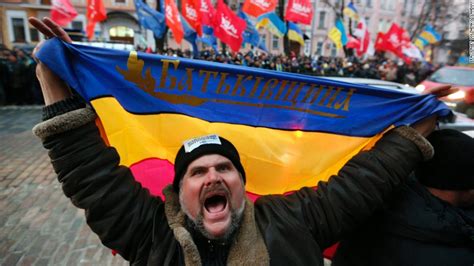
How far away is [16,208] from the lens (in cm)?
460

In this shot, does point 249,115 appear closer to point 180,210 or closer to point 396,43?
point 180,210

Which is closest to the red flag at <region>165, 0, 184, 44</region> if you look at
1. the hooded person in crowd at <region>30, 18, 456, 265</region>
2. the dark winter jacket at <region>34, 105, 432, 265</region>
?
the hooded person in crowd at <region>30, 18, 456, 265</region>

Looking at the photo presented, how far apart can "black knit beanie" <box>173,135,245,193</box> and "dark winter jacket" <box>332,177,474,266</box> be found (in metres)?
0.84

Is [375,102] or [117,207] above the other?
[375,102]

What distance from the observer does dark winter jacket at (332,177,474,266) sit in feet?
5.33

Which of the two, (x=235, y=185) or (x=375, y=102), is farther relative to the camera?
(x=375, y=102)

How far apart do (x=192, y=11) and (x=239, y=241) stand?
36.0ft

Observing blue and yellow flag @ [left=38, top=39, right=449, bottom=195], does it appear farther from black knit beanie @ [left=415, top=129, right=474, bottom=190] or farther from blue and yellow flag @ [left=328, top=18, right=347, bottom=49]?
blue and yellow flag @ [left=328, top=18, right=347, bottom=49]

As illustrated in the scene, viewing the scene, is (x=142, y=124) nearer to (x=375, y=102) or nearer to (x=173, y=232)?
(x=173, y=232)

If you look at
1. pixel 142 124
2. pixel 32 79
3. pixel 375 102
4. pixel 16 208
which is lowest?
pixel 16 208

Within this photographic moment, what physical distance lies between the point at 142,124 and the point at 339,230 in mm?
1307

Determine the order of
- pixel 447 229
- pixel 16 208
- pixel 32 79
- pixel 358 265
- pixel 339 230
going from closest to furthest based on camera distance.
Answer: pixel 447 229 < pixel 339 230 < pixel 358 265 < pixel 16 208 < pixel 32 79

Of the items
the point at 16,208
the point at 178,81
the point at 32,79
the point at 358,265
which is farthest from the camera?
the point at 32,79

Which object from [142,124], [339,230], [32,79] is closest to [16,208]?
[142,124]
